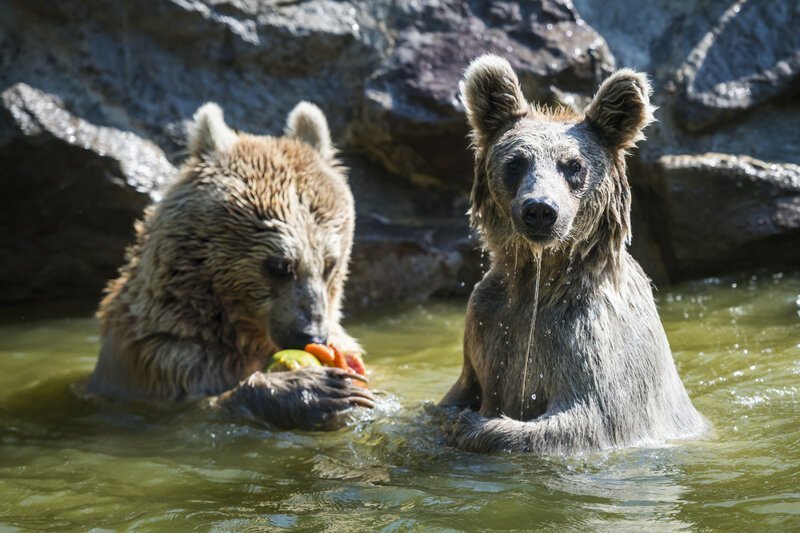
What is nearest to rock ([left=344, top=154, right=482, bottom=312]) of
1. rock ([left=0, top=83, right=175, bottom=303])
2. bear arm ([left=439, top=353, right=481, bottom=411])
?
rock ([left=0, top=83, right=175, bottom=303])

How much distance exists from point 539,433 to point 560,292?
80 centimetres

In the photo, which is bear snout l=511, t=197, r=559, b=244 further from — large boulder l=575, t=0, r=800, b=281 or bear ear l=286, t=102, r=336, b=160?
large boulder l=575, t=0, r=800, b=281

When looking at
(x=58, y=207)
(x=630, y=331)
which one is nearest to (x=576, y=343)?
(x=630, y=331)

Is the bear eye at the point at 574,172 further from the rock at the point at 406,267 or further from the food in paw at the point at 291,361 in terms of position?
the rock at the point at 406,267

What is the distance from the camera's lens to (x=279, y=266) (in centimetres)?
721

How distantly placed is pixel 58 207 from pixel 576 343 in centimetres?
580

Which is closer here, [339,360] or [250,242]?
[339,360]

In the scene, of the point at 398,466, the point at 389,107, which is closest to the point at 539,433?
the point at 398,466

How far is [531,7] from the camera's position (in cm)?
1093

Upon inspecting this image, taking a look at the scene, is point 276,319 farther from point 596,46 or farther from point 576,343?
point 596,46

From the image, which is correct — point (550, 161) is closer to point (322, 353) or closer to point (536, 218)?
point (536, 218)

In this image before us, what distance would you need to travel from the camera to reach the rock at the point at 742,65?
10.5 meters

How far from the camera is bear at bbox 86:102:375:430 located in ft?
23.7

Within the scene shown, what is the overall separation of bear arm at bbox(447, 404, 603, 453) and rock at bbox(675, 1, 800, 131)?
19.5 ft
